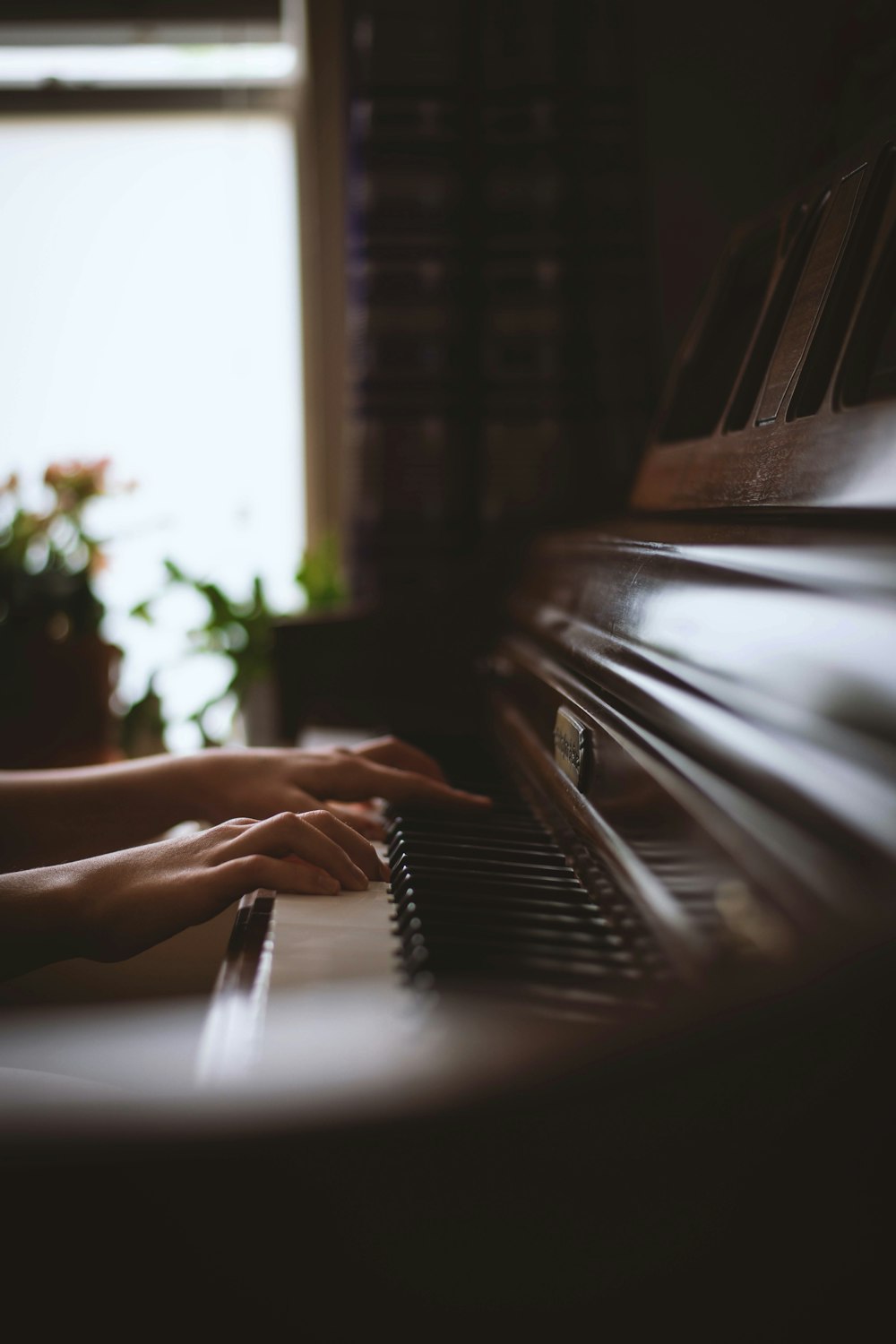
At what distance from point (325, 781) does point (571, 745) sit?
274 mm

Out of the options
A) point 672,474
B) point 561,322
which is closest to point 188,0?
point 561,322

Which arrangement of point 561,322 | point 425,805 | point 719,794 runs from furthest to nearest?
point 561,322
point 425,805
point 719,794

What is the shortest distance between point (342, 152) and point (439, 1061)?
9.42 feet

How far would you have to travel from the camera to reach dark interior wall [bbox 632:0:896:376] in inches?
86.6

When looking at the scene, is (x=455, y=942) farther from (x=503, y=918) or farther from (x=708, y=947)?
(x=708, y=947)

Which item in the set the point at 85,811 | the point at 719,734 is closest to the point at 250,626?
the point at 85,811

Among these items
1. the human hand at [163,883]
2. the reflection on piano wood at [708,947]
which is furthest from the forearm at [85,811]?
the reflection on piano wood at [708,947]

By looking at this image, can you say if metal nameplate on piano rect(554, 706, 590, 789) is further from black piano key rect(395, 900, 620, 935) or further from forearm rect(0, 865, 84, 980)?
forearm rect(0, 865, 84, 980)

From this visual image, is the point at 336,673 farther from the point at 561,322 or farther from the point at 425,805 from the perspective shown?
the point at 561,322

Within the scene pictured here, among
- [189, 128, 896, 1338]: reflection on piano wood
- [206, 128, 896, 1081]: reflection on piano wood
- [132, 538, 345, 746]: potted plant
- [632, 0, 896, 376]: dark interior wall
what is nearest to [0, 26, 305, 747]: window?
[132, 538, 345, 746]: potted plant

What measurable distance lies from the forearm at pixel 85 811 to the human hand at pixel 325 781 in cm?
4

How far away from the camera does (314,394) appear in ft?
9.45

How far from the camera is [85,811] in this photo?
1020 millimetres

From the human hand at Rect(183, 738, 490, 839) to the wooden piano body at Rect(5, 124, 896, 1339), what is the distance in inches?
12.6
